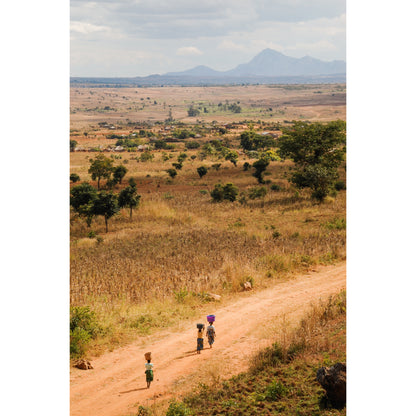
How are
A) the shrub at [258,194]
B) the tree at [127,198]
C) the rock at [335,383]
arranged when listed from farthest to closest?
the shrub at [258,194], the tree at [127,198], the rock at [335,383]

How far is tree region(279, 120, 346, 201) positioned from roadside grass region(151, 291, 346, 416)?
17.3m

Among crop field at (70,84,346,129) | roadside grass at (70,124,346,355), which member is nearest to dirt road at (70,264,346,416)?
roadside grass at (70,124,346,355)

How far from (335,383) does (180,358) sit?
11.5 feet

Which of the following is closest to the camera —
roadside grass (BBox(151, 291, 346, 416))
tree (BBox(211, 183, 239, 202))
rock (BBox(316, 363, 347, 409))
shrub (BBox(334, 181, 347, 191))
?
rock (BBox(316, 363, 347, 409))

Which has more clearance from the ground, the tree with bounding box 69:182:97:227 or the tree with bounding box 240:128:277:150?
the tree with bounding box 240:128:277:150

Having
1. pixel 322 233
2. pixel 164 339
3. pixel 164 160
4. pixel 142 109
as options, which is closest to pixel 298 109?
pixel 142 109

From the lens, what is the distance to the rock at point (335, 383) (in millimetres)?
5559

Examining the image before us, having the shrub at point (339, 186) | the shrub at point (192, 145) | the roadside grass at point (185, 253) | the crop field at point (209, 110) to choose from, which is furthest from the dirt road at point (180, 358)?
the crop field at point (209, 110)

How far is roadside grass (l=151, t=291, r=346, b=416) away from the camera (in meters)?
6.10

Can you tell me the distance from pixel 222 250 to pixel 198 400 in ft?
30.2

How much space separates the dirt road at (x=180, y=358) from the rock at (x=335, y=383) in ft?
7.08

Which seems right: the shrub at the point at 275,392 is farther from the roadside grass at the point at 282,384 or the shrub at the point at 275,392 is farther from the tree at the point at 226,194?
the tree at the point at 226,194

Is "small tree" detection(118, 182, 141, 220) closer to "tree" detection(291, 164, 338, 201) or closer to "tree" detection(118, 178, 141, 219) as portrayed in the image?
"tree" detection(118, 178, 141, 219)
